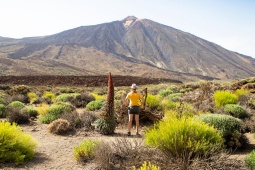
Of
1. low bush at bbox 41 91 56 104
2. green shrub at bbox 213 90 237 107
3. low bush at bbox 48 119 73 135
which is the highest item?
green shrub at bbox 213 90 237 107

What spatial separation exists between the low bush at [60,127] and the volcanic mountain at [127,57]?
2321 inches

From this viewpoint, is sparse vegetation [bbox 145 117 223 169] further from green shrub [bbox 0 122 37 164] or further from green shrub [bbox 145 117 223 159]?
green shrub [bbox 0 122 37 164]

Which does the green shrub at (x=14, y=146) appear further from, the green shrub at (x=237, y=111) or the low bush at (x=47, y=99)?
the low bush at (x=47, y=99)

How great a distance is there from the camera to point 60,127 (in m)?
9.60

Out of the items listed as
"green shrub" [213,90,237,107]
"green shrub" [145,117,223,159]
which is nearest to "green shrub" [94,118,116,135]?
"green shrub" [145,117,223,159]

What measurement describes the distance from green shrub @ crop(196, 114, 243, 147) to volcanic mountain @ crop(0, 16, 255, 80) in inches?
2461

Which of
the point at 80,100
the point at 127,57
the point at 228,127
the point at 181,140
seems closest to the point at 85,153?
the point at 181,140

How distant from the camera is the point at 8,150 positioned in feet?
20.8

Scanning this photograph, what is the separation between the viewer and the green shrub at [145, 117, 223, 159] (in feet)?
17.0

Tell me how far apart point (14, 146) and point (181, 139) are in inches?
143

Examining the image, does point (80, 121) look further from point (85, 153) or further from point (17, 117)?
point (85, 153)

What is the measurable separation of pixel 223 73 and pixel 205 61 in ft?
52.6

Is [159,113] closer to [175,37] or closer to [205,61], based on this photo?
[205,61]

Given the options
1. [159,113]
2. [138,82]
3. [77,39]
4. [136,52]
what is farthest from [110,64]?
[159,113]
